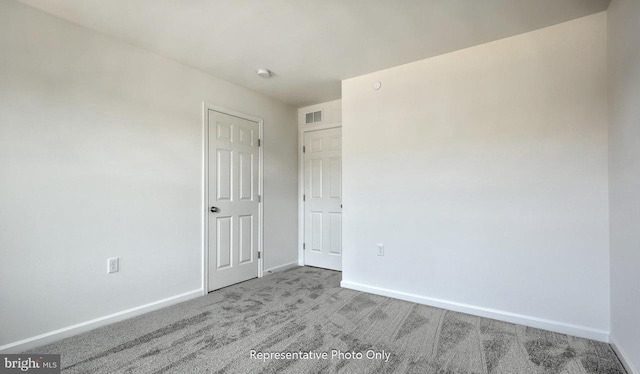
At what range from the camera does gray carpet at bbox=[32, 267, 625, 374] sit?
1751 millimetres

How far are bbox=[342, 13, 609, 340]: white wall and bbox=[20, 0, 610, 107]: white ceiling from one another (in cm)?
28

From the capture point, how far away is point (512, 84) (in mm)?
2355

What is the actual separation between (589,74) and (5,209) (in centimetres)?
425

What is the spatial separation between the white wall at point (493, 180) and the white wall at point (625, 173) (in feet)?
0.43

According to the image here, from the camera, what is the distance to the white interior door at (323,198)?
395cm

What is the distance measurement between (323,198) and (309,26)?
235cm

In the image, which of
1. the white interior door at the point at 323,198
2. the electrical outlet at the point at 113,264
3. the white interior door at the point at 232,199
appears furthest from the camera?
the white interior door at the point at 323,198

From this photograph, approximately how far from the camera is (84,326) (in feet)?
7.13

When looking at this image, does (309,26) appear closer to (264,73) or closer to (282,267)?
(264,73)

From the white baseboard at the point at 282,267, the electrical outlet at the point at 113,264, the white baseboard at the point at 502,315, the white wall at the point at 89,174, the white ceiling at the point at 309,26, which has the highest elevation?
the white ceiling at the point at 309,26

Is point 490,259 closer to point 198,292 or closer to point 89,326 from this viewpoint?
point 198,292

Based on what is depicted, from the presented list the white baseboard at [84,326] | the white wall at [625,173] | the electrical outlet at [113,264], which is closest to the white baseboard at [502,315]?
the white wall at [625,173]

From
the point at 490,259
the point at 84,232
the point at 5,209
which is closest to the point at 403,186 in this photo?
the point at 490,259

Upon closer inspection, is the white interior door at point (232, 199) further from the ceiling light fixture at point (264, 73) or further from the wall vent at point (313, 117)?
the wall vent at point (313, 117)
